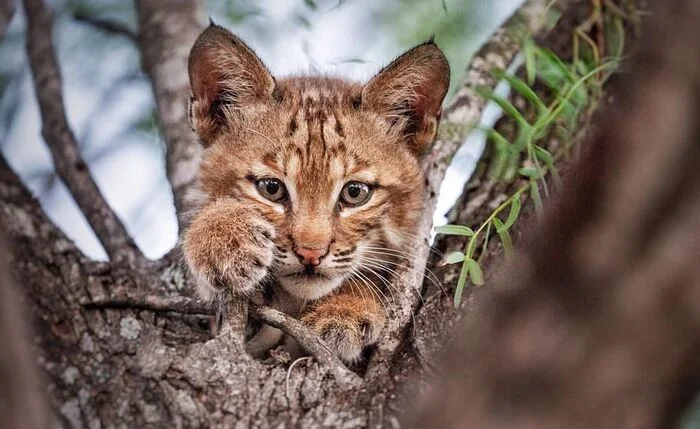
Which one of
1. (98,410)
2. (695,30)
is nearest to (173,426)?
(98,410)

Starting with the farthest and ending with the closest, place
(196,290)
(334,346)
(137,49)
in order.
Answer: (137,49) < (196,290) < (334,346)

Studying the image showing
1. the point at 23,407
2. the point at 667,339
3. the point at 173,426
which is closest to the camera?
the point at 667,339

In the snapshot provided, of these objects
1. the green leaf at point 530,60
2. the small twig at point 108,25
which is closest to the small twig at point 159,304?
the green leaf at point 530,60

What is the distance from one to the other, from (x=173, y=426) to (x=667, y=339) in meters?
1.61

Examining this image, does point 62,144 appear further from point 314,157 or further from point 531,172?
point 531,172

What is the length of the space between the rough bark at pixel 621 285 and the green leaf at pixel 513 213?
1.45 metres

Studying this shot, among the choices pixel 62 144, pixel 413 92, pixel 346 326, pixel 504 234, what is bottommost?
pixel 346 326

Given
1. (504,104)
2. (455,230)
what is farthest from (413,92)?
(455,230)

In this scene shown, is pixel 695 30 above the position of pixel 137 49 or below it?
below

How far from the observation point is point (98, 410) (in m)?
2.64

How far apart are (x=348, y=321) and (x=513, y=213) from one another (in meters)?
0.61

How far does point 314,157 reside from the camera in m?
3.10

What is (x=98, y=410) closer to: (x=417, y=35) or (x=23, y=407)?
(x=23, y=407)

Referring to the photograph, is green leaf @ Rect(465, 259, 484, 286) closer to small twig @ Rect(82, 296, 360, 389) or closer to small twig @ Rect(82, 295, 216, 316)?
small twig @ Rect(82, 296, 360, 389)
